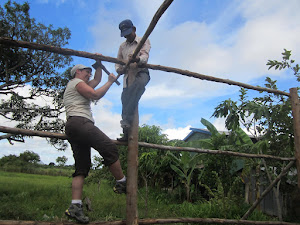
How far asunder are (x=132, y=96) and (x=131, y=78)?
19cm

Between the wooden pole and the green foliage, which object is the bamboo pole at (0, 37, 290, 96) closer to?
the wooden pole

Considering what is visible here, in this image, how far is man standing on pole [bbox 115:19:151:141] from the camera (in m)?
2.34

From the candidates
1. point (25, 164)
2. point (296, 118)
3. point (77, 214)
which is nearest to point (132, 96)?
point (77, 214)

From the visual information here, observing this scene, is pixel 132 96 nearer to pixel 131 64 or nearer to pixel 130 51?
pixel 131 64

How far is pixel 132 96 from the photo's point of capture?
236 cm

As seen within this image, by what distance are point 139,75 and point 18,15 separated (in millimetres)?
6743

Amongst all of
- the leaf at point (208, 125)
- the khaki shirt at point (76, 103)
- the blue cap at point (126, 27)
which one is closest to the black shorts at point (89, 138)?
the khaki shirt at point (76, 103)

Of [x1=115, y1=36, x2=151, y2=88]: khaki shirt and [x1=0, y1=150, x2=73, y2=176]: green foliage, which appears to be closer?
[x1=115, y1=36, x2=151, y2=88]: khaki shirt

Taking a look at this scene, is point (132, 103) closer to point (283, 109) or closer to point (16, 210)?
point (283, 109)

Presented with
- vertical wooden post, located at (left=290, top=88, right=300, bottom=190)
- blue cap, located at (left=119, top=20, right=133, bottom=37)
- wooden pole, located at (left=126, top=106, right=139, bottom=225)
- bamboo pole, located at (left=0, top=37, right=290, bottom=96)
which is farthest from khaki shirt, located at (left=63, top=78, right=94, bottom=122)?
vertical wooden post, located at (left=290, top=88, right=300, bottom=190)

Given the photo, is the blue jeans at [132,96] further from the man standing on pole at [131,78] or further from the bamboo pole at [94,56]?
the bamboo pole at [94,56]

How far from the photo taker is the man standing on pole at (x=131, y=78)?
7.67ft

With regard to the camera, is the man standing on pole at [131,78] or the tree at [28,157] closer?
the man standing on pole at [131,78]

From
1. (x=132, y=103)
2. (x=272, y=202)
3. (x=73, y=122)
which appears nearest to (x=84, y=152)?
(x=73, y=122)
